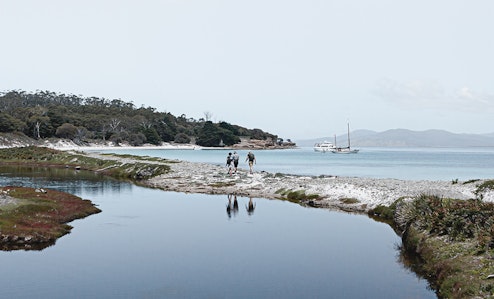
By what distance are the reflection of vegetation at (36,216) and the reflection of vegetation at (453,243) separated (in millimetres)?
21981

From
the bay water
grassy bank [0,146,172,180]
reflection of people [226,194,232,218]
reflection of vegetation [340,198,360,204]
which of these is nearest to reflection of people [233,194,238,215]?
reflection of people [226,194,232,218]

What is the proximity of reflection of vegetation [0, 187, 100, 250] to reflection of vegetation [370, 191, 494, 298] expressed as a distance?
22.0 meters

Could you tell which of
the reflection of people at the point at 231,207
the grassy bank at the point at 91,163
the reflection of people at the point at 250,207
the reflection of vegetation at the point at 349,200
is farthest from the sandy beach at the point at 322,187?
the reflection of people at the point at 250,207

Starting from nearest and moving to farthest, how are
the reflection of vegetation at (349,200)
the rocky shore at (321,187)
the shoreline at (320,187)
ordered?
the shoreline at (320,187), the rocky shore at (321,187), the reflection of vegetation at (349,200)

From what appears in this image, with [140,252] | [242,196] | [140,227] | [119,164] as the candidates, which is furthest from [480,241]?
[119,164]

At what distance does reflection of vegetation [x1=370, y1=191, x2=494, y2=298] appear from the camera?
733 inches

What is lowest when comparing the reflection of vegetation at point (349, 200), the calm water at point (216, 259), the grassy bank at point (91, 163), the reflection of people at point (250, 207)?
the calm water at point (216, 259)

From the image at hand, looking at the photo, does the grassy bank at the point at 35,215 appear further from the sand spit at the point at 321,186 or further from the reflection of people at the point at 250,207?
the sand spit at the point at 321,186

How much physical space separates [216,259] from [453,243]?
1208 cm

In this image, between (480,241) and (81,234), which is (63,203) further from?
(480,241)

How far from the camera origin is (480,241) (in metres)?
21.5

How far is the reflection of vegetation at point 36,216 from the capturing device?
1152 inches

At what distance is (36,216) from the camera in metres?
35.4

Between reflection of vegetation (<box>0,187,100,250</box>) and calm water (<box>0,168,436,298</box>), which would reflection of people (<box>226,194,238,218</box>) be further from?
reflection of vegetation (<box>0,187,100,250</box>)
